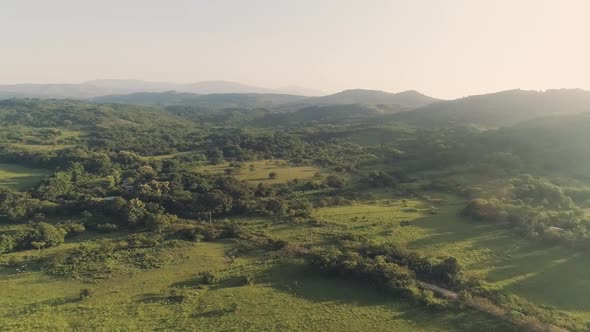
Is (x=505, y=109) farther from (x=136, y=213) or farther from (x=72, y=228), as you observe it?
(x=72, y=228)

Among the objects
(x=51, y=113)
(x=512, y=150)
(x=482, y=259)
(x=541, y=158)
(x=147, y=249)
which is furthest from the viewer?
(x=51, y=113)

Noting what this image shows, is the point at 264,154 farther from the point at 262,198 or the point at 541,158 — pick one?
the point at 541,158

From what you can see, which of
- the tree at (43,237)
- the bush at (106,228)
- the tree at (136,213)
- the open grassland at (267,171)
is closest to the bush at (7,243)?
the tree at (43,237)

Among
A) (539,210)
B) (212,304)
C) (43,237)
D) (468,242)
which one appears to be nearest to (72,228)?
(43,237)

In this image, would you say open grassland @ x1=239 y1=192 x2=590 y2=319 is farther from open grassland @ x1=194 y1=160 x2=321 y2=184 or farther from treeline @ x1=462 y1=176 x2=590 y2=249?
open grassland @ x1=194 y1=160 x2=321 y2=184

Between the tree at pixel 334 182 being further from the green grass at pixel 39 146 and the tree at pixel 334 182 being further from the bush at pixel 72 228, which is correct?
the green grass at pixel 39 146

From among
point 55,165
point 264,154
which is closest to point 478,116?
point 264,154
